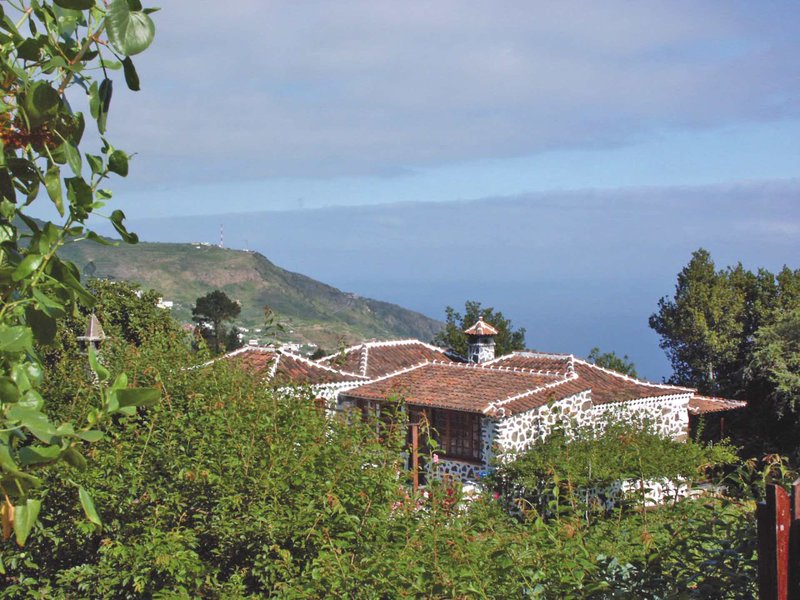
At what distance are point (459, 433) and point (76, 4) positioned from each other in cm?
1953

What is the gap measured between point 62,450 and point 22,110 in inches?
35.9

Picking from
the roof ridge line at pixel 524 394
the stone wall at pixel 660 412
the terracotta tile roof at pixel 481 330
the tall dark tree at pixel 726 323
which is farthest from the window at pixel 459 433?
the tall dark tree at pixel 726 323

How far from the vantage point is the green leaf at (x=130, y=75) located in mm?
2023

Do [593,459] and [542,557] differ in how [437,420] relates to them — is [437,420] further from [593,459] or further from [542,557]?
[542,557]

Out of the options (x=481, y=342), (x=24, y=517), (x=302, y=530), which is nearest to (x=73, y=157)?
(x=24, y=517)

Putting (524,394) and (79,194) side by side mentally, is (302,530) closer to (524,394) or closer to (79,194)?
(79,194)

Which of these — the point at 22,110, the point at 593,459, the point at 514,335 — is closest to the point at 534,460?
the point at 593,459

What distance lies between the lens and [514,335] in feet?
121

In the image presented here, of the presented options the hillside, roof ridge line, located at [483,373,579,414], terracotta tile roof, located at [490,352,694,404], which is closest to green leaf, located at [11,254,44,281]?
roof ridge line, located at [483,373,579,414]

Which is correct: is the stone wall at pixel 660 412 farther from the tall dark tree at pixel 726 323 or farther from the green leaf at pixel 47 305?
the green leaf at pixel 47 305

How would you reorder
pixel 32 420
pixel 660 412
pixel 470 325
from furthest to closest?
pixel 470 325, pixel 660 412, pixel 32 420

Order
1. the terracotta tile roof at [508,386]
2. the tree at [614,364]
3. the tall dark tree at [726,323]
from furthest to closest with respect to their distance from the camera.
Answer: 1. the tree at [614,364]
2. the tall dark tree at [726,323]
3. the terracotta tile roof at [508,386]

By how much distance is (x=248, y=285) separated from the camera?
110 metres

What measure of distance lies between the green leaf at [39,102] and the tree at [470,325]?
3248 cm
